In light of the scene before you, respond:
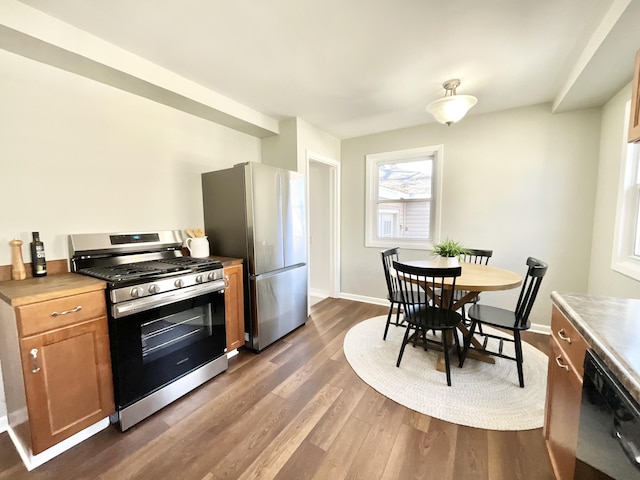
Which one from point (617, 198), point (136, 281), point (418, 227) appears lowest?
point (136, 281)

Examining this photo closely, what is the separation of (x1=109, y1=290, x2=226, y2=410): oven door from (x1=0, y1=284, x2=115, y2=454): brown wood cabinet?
79mm

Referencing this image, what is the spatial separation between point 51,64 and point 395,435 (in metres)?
3.31

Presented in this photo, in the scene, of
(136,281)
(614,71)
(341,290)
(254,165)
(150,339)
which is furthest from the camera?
(341,290)

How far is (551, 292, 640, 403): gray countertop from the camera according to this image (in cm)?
77

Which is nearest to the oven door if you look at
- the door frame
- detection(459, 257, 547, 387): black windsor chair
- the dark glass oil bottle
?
the dark glass oil bottle

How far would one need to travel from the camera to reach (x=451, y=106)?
2.16m

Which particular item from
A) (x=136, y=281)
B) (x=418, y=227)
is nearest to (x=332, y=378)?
(x=136, y=281)

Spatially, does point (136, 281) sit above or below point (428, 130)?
below

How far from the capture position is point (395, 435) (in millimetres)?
1596

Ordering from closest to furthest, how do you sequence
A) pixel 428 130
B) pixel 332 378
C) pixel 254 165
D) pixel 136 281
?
pixel 136 281 → pixel 332 378 → pixel 254 165 → pixel 428 130

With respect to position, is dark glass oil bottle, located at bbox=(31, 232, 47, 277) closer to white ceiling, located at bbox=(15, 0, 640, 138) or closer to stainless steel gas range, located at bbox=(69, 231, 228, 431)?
stainless steel gas range, located at bbox=(69, 231, 228, 431)

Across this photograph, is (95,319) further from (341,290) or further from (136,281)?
(341,290)

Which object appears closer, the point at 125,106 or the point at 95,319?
the point at 95,319

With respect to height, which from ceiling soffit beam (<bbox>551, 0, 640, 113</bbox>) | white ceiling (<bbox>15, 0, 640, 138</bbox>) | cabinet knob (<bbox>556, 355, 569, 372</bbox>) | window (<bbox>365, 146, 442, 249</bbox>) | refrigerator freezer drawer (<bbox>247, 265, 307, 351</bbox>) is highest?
white ceiling (<bbox>15, 0, 640, 138</bbox>)
